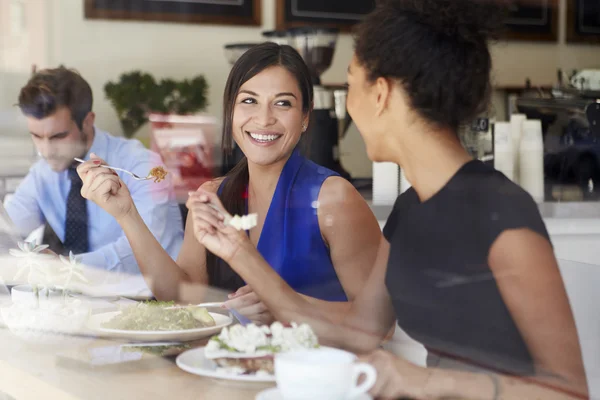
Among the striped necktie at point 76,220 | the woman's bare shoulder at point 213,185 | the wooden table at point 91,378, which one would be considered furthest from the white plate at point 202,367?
the striped necktie at point 76,220

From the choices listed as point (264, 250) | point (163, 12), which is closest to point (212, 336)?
point (264, 250)

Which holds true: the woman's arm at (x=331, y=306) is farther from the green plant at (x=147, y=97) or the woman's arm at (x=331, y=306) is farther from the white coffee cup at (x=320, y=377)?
the green plant at (x=147, y=97)

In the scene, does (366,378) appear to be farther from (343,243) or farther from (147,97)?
(147,97)

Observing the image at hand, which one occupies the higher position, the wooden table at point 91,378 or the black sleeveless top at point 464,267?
the black sleeveless top at point 464,267

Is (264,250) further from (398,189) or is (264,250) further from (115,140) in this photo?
(115,140)

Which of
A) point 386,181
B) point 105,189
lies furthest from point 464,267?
point 105,189

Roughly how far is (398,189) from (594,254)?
23cm

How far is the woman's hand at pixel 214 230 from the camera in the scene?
37.6 inches

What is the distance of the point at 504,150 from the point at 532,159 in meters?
0.05

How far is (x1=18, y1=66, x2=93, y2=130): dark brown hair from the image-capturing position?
1397mm

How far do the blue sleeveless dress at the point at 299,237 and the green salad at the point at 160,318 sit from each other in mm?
57

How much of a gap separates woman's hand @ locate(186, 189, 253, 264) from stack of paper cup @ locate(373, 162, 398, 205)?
17cm

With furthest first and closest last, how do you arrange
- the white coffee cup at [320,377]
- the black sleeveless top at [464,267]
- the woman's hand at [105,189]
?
the woman's hand at [105,189], the black sleeveless top at [464,267], the white coffee cup at [320,377]

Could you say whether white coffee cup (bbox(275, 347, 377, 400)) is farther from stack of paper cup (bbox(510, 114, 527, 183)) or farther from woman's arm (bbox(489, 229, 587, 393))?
stack of paper cup (bbox(510, 114, 527, 183))
